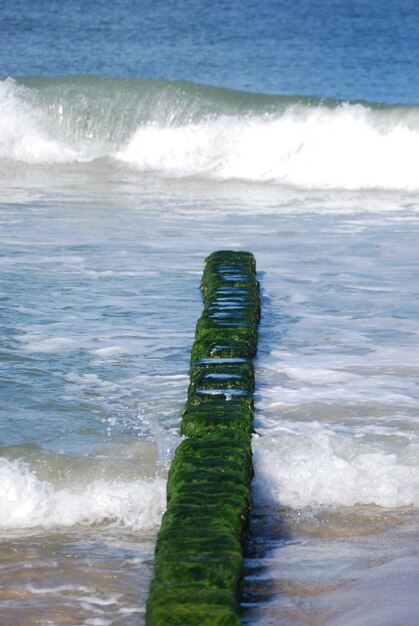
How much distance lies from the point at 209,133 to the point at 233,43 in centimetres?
833

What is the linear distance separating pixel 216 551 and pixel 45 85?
16701mm

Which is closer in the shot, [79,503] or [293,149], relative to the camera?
[79,503]

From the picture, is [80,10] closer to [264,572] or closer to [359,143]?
[359,143]

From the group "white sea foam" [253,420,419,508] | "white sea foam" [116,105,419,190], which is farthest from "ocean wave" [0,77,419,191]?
"white sea foam" [253,420,419,508]

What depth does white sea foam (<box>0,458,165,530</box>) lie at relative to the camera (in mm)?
4410

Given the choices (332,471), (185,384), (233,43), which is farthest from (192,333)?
(233,43)

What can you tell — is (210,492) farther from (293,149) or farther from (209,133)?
(209,133)

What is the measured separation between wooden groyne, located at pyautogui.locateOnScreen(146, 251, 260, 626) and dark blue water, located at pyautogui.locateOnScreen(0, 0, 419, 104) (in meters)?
14.3

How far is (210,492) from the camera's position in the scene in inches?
160

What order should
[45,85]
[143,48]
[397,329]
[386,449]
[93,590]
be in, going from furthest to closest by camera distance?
[143,48] → [45,85] → [397,329] → [386,449] → [93,590]

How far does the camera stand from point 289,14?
29.0m

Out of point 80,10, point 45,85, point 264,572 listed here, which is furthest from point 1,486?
point 80,10

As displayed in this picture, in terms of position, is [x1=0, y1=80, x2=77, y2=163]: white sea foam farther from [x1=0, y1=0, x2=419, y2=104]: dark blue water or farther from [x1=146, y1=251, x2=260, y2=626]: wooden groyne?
[x1=146, y1=251, x2=260, y2=626]: wooden groyne

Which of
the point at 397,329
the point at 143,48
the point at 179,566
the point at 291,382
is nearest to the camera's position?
the point at 179,566
